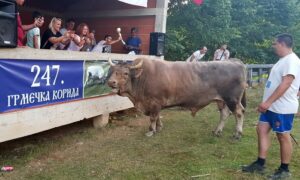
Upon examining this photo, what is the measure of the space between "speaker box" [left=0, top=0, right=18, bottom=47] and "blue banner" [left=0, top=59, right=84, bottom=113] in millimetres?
295

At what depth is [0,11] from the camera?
4445 millimetres

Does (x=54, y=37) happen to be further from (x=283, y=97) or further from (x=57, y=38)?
(x=283, y=97)

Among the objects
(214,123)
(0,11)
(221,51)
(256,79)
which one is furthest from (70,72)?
(256,79)

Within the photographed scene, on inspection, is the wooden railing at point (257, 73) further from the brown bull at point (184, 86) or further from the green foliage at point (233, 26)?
the brown bull at point (184, 86)

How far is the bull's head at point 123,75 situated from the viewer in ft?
21.3

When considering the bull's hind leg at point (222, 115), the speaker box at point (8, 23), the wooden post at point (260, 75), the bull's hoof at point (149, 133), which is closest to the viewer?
the speaker box at point (8, 23)

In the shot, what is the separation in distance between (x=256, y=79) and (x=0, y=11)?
14.9 meters

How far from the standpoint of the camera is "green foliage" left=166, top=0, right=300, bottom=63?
62.4ft

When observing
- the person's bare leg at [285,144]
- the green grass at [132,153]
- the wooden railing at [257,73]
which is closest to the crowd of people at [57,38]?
the green grass at [132,153]

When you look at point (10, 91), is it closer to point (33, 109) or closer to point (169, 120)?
point (33, 109)

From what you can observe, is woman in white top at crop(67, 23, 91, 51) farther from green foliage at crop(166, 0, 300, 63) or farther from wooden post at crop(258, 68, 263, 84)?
wooden post at crop(258, 68, 263, 84)

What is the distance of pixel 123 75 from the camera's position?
6.61 m

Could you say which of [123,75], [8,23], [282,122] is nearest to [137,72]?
[123,75]

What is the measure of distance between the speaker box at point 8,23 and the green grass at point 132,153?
1.86 meters
